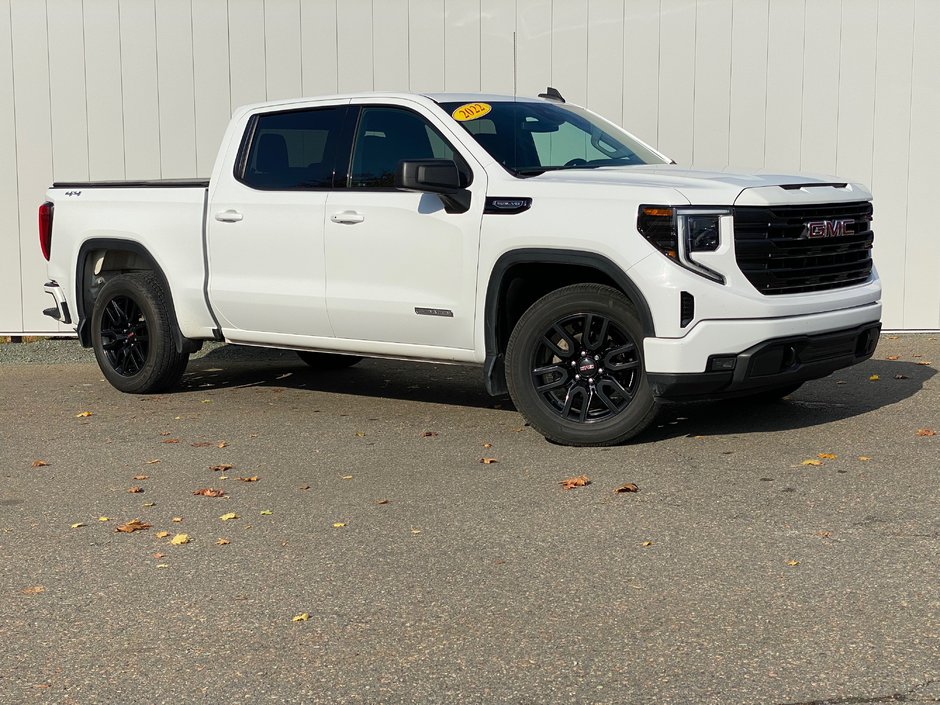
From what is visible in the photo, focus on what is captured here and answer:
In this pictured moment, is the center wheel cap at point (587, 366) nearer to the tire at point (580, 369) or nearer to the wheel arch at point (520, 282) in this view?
the tire at point (580, 369)

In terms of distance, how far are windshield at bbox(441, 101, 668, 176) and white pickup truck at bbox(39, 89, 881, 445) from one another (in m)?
0.02

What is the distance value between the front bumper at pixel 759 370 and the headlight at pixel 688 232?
0.41 m

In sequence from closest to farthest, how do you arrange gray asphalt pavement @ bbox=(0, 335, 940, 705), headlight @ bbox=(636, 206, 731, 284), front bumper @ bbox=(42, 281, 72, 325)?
gray asphalt pavement @ bbox=(0, 335, 940, 705) → headlight @ bbox=(636, 206, 731, 284) → front bumper @ bbox=(42, 281, 72, 325)

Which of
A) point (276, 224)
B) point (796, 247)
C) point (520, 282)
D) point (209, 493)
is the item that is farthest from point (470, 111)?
point (209, 493)

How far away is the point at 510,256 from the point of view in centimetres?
708

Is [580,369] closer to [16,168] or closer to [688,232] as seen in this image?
[688,232]

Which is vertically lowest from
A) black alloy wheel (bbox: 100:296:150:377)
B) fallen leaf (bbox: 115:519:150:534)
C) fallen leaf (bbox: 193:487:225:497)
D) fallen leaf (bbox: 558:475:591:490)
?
fallen leaf (bbox: 193:487:225:497)

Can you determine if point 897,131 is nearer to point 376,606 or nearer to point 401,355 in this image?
point 401,355

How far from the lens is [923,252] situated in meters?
11.4

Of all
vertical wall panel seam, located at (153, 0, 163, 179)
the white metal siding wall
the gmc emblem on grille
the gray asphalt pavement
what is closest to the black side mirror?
the gray asphalt pavement

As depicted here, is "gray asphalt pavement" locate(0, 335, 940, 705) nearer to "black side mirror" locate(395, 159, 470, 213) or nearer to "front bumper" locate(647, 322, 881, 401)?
"front bumper" locate(647, 322, 881, 401)

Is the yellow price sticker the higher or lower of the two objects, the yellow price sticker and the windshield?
the higher

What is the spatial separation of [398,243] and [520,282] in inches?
29.5

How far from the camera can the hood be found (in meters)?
6.52
